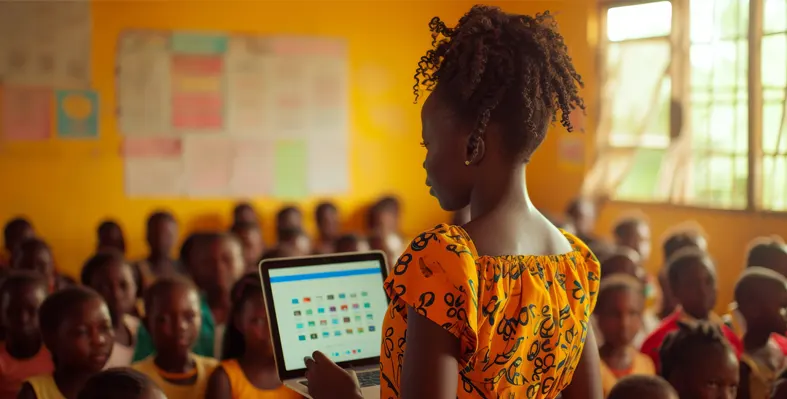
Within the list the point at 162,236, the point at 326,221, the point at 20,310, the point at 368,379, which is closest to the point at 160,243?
the point at 162,236

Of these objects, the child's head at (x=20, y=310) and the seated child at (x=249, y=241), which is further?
the seated child at (x=249, y=241)

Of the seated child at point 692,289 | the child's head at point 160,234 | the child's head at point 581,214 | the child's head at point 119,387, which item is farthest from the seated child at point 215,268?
the child's head at point 581,214

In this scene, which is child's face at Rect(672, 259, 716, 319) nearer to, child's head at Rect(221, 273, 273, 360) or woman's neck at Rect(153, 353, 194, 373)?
child's head at Rect(221, 273, 273, 360)

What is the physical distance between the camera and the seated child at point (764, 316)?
2.66 meters

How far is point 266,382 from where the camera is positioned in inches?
91.0

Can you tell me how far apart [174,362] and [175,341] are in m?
0.06

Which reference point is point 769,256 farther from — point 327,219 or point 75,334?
point 327,219

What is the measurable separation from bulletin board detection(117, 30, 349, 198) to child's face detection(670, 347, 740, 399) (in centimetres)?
433

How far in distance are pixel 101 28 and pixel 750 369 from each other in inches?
179

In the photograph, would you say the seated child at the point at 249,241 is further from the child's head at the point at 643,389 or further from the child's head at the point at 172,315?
the child's head at the point at 643,389

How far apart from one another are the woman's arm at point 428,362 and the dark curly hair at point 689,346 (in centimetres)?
140

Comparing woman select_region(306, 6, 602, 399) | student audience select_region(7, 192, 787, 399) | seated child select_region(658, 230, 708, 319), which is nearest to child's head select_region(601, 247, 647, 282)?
student audience select_region(7, 192, 787, 399)

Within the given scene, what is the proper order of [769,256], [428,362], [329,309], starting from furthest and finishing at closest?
[769,256], [329,309], [428,362]

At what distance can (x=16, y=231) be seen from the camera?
5.01 metres
